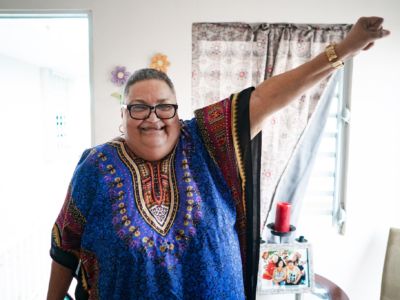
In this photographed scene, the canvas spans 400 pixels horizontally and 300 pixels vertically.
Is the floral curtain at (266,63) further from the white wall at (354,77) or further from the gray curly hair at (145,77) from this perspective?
the gray curly hair at (145,77)

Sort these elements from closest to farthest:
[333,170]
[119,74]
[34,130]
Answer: [119,74], [333,170], [34,130]

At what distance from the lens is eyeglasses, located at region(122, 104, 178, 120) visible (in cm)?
88

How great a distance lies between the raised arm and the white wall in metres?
0.97

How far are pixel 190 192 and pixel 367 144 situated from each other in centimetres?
146

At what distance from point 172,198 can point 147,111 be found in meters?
0.26

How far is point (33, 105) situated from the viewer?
12.3 feet

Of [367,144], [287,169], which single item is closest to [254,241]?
[287,169]

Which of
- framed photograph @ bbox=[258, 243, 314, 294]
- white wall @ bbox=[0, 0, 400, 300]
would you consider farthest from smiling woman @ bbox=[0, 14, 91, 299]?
framed photograph @ bbox=[258, 243, 314, 294]

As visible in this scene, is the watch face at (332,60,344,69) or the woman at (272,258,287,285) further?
the woman at (272,258,287,285)

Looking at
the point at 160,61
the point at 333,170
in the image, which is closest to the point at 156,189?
the point at 160,61

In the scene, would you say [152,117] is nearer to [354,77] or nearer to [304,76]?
[304,76]

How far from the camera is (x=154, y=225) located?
82 centimetres

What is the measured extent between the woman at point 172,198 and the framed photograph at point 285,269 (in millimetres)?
403

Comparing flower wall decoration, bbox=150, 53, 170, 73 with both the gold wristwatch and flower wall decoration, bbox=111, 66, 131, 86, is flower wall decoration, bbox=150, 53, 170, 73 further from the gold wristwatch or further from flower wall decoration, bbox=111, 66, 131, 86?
the gold wristwatch
